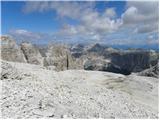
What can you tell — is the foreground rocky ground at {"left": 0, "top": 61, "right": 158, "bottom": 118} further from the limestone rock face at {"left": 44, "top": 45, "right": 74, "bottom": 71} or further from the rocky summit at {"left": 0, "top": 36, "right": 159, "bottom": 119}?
the limestone rock face at {"left": 44, "top": 45, "right": 74, "bottom": 71}

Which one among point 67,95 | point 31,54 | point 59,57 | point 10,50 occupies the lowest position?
point 67,95

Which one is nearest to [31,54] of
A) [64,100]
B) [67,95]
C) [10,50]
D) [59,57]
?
[59,57]

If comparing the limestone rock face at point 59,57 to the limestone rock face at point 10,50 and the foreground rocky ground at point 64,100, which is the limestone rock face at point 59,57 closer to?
the limestone rock face at point 10,50

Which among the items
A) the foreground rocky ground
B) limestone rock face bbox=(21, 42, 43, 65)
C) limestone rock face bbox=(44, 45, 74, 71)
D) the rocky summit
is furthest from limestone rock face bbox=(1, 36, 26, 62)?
the foreground rocky ground

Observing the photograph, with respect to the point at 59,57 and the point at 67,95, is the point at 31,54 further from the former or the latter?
the point at 67,95

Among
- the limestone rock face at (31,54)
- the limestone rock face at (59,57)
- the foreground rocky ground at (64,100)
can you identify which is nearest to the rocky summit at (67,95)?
the foreground rocky ground at (64,100)

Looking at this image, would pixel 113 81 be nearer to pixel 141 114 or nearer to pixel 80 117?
pixel 141 114
